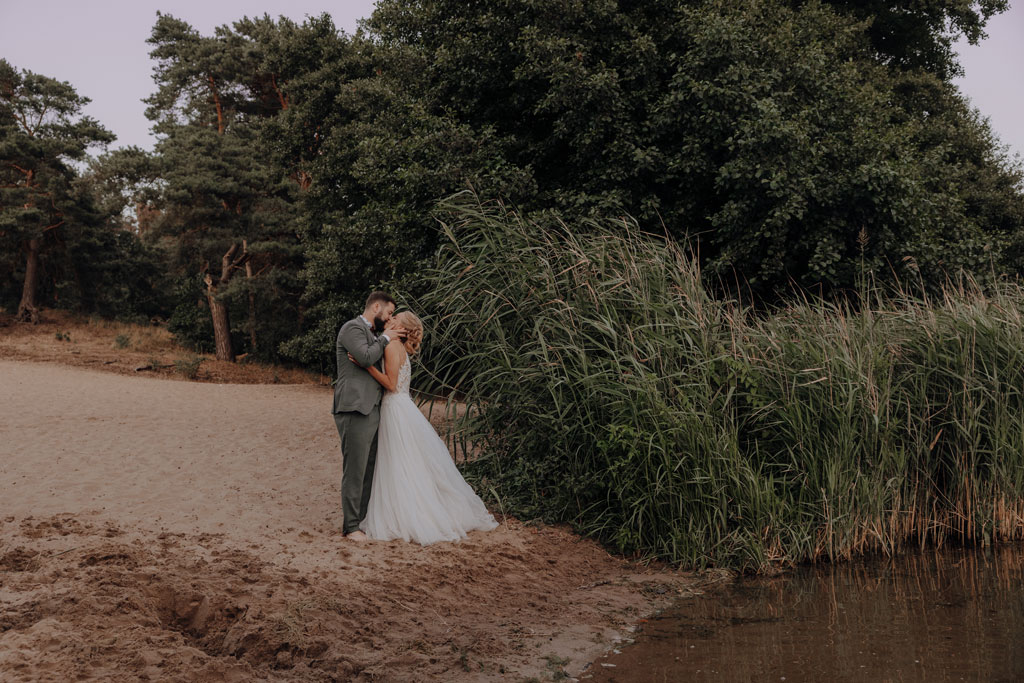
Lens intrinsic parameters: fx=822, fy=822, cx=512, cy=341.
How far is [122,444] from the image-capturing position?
11.6 meters

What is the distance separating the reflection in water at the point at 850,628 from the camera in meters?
4.70

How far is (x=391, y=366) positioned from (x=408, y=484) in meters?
0.99

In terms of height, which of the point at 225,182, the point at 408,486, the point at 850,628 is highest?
the point at 225,182

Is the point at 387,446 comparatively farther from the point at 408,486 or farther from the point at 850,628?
the point at 850,628

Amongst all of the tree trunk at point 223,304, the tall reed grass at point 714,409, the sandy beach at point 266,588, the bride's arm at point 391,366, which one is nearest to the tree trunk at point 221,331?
the tree trunk at point 223,304

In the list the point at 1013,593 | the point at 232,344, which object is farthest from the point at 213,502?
the point at 232,344

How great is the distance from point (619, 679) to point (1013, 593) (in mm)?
3518

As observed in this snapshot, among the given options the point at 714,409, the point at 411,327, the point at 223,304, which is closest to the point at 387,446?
the point at 411,327

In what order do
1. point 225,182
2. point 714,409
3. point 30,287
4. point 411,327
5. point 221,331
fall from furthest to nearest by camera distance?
point 30,287 → point 221,331 → point 225,182 → point 411,327 → point 714,409

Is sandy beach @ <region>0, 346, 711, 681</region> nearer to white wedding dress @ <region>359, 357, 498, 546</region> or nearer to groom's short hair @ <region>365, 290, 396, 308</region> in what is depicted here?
white wedding dress @ <region>359, 357, 498, 546</region>

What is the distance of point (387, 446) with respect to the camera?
22.4ft

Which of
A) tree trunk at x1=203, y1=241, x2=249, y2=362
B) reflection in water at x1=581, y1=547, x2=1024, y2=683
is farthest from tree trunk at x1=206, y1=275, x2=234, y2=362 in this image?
reflection in water at x1=581, y1=547, x2=1024, y2=683

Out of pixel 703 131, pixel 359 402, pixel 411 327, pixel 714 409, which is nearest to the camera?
pixel 359 402

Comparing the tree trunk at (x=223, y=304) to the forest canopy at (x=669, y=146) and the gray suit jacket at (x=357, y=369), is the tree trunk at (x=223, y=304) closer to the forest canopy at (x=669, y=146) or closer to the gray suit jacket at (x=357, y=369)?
the forest canopy at (x=669, y=146)
